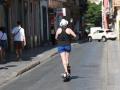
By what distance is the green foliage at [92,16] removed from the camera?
440 ft

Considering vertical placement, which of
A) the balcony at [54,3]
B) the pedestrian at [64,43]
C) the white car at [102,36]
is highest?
the balcony at [54,3]

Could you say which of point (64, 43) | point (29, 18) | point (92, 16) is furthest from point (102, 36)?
point (64, 43)

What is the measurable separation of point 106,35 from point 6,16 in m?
42.7

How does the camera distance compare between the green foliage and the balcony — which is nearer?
the balcony

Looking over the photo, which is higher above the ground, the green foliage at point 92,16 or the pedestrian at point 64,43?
the pedestrian at point 64,43

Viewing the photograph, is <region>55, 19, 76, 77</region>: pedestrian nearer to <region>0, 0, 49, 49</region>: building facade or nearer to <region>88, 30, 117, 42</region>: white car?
<region>0, 0, 49, 49</region>: building facade

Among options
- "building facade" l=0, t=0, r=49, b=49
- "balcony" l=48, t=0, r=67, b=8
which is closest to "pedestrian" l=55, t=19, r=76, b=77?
"building facade" l=0, t=0, r=49, b=49

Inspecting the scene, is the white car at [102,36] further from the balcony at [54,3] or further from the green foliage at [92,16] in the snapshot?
the green foliage at [92,16]

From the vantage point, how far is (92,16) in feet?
443

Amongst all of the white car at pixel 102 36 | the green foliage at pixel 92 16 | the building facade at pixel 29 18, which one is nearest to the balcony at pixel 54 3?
the building facade at pixel 29 18

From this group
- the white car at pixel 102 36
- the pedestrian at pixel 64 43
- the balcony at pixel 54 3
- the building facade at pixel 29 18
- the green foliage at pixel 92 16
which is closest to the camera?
the pedestrian at pixel 64 43

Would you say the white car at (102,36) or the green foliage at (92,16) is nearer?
the white car at (102,36)

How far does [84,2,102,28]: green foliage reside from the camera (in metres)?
134

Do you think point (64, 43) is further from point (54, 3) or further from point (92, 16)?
point (92, 16)
